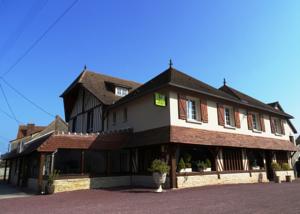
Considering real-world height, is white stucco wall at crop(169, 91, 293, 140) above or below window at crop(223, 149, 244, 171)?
above

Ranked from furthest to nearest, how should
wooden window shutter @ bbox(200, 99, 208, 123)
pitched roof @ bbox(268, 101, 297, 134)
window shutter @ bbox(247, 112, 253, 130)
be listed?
1. pitched roof @ bbox(268, 101, 297, 134)
2. window shutter @ bbox(247, 112, 253, 130)
3. wooden window shutter @ bbox(200, 99, 208, 123)

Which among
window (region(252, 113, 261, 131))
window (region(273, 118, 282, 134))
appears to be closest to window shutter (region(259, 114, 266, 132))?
window (region(252, 113, 261, 131))

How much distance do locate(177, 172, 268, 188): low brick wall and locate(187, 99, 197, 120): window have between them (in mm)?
3186

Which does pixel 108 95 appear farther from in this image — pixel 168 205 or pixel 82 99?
pixel 168 205

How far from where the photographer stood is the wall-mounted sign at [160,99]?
12994mm

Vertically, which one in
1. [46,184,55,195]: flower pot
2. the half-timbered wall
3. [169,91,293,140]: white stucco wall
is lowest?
[46,184,55,195]: flower pot

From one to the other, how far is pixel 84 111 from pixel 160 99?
393 inches

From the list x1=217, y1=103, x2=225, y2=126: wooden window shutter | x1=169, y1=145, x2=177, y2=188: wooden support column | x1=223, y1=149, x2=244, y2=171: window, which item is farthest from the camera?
x1=217, y1=103, x2=225, y2=126: wooden window shutter

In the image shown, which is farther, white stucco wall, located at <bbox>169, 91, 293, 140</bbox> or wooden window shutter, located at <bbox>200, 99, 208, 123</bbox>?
wooden window shutter, located at <bbox>200, 99, 208, 123</bbox>

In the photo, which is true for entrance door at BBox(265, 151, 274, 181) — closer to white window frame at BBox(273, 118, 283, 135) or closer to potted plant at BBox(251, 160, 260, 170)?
potted plant at BBox(251, 160, 260, 170)

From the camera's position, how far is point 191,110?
48.4 feet

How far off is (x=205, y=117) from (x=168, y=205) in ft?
25.5

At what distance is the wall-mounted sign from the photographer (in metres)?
13.0

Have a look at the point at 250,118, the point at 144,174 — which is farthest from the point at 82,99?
the point at 250,118
